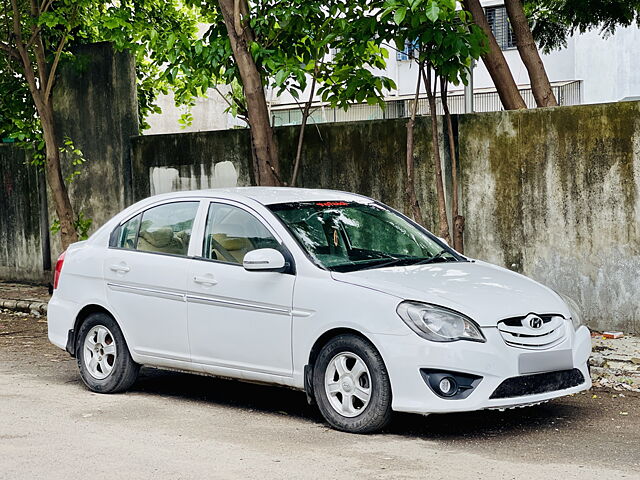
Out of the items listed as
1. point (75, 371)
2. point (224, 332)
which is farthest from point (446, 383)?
point (75, 371)

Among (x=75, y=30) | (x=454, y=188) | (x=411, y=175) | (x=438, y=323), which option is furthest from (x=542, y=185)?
Answer: (x=75, y=30)

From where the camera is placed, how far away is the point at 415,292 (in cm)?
724

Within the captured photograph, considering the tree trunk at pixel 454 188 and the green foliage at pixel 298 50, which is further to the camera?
the green foliage at pixel 298 50

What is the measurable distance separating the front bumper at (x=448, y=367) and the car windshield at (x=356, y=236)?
2.99 feet

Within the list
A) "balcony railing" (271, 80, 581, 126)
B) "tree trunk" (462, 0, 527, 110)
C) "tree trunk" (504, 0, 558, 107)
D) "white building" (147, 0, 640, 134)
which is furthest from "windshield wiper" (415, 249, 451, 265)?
"balcony railing" (271, 80, 581, 126)

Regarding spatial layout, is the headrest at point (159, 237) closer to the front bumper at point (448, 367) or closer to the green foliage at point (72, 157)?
the front bumper at point (448, 367)

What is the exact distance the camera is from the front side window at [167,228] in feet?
28.3

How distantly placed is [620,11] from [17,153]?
30.1 feet

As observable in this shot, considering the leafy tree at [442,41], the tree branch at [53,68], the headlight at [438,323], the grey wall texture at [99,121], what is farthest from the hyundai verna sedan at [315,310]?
the tree branch at [53,68]

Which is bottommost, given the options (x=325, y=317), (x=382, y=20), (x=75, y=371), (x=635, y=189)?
(x=75, y=371)

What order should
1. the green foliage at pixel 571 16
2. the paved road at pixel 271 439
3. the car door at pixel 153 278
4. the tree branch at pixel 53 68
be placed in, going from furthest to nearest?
the tree branch at pixel 53 68 → the green foliage at pixel 571 16 → the car door at pixel 153 278 → the paved road at pixel 271 439

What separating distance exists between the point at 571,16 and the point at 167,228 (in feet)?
23.9

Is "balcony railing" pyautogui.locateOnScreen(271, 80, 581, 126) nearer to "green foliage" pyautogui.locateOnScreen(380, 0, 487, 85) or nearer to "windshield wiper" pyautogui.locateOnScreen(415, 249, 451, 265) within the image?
"green foliage" pyautogui.locateOnScreen(380, 0, 487, 85)

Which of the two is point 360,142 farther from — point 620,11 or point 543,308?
point 543,308
